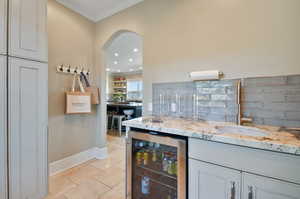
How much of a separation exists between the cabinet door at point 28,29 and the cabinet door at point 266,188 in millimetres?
2094

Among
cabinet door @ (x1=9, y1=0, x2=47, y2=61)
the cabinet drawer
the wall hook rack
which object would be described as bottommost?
the cabinet drawer

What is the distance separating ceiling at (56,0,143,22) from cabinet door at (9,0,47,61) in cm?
86

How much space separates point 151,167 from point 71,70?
77.2 inches

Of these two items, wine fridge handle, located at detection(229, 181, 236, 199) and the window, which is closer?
wine fridge handle, located at detection(229, 181, 236, 199)

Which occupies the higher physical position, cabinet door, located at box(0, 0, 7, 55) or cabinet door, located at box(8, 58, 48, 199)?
cabinet door, located at box(0, 0, 7, 55)

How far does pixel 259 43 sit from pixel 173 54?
2.87 ft

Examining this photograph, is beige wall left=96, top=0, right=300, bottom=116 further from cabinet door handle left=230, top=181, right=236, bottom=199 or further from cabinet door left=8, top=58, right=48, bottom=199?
cabinet door left=8, top=58, right=48, bottom=199

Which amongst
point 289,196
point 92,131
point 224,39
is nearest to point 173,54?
point 224,39

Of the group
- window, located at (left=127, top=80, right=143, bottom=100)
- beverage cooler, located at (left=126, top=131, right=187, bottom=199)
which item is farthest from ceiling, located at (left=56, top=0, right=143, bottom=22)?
window, located at (left=127, top=80, right=143, bottom=100)

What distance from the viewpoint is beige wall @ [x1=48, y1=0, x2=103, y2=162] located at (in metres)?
2.06

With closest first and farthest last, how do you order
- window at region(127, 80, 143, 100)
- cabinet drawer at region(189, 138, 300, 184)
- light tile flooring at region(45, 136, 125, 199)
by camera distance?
cabinet drawer at region(189, 138, 300, 184)
light tile flooring at region(45, 136, 125, 199)
window at region(127, 80, 143, 100)

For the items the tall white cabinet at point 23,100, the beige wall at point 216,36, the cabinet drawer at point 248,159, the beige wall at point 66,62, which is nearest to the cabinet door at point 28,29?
the tall white cabinet at point 23,100

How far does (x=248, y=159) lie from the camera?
850 millimetres

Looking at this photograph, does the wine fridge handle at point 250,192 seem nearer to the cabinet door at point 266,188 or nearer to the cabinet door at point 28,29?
the cabinet door at point 266,188
